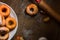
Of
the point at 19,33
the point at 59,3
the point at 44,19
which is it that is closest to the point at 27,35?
the point at 19,33

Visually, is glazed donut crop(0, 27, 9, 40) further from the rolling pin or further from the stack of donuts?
the rolling pin

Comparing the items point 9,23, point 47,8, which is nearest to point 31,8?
point 47,8

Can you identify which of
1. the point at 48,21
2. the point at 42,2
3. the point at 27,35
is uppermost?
the point at 42,2

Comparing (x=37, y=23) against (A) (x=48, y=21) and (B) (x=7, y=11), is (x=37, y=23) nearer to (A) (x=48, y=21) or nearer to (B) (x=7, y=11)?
(A) (x=48, y=21)

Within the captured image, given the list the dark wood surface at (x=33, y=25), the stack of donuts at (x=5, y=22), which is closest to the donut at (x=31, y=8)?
the dark wood surface at (x=33, y=25)

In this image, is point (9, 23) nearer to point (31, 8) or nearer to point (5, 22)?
point (5, 22)
